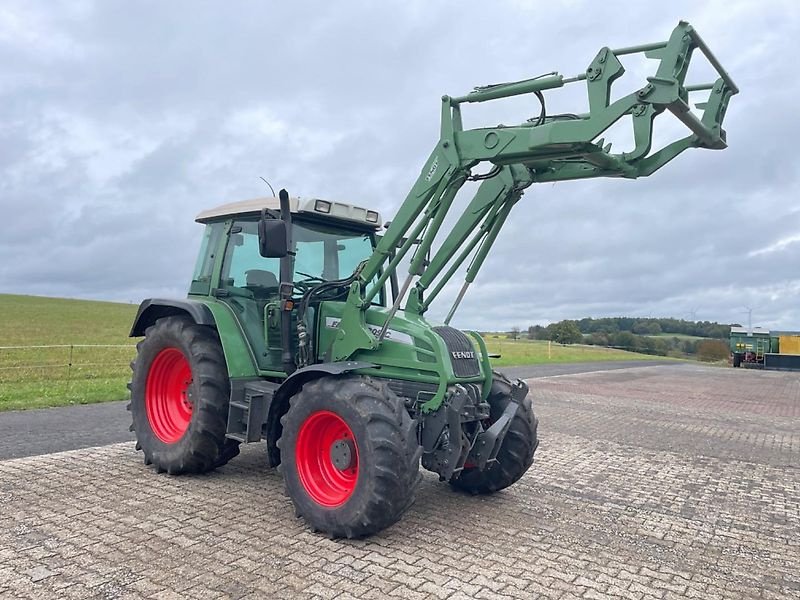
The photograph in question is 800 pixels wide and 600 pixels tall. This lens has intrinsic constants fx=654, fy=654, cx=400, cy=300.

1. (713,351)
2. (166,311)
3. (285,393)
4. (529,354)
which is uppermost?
(166,311)

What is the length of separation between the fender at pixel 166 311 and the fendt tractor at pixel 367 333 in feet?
0.08

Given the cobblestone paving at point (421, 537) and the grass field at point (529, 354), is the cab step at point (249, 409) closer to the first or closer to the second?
the cobblestone paving at point (421, 537)

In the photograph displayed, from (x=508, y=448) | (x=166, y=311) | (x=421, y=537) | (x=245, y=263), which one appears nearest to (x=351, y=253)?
(x=245, y=263)

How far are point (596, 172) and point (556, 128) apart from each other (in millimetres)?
707

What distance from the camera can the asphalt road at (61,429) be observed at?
757cm

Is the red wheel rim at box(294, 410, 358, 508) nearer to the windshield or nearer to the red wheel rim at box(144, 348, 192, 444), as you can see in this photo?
the windshield

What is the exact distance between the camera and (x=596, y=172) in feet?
17.1

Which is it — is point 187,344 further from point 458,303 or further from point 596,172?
point 596,172

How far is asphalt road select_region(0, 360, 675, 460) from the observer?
7.57 metres

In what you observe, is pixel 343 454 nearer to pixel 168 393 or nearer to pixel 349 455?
pixel 349 455

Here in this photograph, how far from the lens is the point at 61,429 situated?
28.8 feet

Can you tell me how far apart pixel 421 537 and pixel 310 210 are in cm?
304

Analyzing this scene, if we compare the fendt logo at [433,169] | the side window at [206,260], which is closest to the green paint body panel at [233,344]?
the side window at [206,260]

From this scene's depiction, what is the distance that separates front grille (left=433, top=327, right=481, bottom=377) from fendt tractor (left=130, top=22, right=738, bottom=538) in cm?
3
